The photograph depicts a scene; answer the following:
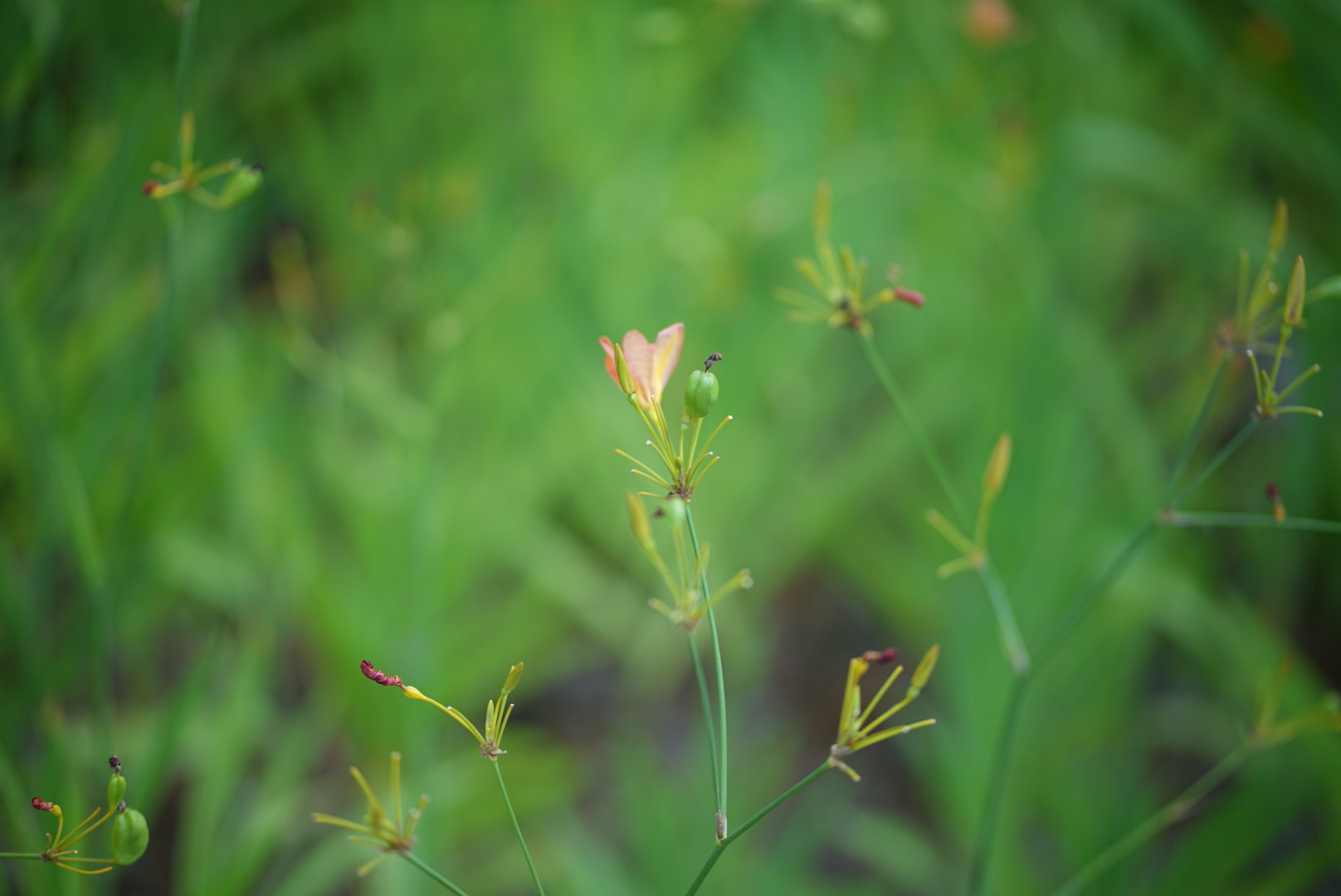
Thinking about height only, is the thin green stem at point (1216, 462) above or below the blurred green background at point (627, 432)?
above

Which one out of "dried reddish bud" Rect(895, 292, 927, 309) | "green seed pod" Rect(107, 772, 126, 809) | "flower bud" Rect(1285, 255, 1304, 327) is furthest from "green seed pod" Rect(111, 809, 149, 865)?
"flower bud" Rect(1285, 255, 1304, 327)

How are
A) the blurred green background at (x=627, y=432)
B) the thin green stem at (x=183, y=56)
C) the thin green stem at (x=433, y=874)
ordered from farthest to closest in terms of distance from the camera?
the blurred green background at (x=627, y=432) → the thin green stem at (x=183, y=56) → the thin green stem at (x=433, y=874)

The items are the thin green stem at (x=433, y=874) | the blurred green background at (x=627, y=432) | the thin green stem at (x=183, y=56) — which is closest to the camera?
the thin green stem at (x=433, y=874)

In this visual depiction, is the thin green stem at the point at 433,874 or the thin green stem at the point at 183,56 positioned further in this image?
the thin green stem at the point at 183,56

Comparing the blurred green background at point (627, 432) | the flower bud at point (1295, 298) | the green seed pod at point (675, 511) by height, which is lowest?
the blurred green background at point (627, 432)

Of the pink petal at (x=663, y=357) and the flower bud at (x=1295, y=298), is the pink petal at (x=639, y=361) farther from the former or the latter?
the flower bud at (x=1295, y=298)

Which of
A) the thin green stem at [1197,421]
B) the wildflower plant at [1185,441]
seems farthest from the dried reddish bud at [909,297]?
the thin green stem at [1197,421]
